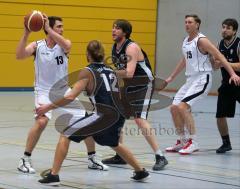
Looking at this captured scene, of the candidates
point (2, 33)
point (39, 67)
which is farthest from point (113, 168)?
point (2, 33)

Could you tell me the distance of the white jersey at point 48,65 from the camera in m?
8.02

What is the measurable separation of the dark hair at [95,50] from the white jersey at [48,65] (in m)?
1.00

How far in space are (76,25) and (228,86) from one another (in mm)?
13169

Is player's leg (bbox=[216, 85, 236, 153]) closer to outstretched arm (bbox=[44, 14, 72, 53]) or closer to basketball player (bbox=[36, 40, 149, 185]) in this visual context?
basketball player (bbox=[36, 40, 149, 185])

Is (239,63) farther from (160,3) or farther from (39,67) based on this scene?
(160,3)

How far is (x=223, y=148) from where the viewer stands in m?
9.96

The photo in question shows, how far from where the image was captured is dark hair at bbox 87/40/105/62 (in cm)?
708

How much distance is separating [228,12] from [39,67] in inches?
580

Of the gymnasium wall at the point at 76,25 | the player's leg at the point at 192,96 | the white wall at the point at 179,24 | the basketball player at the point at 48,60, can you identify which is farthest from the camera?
the white wall at the point at 179,24

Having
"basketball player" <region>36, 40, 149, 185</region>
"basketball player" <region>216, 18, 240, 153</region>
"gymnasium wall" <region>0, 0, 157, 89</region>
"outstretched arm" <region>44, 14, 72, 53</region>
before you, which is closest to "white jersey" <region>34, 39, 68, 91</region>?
"outstretched arm" <region>44, 14, 72, 53</region>

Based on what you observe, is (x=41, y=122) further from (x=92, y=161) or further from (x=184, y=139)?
(x=184, y=139)

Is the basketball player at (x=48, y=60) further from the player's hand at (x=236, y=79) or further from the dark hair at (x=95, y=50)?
the player's hand at (x=236, y=79)

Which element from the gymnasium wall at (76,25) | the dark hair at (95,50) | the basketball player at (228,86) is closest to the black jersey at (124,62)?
the dark hair at (95,50)

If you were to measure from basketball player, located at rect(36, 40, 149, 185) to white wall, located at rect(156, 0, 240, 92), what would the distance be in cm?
1499
